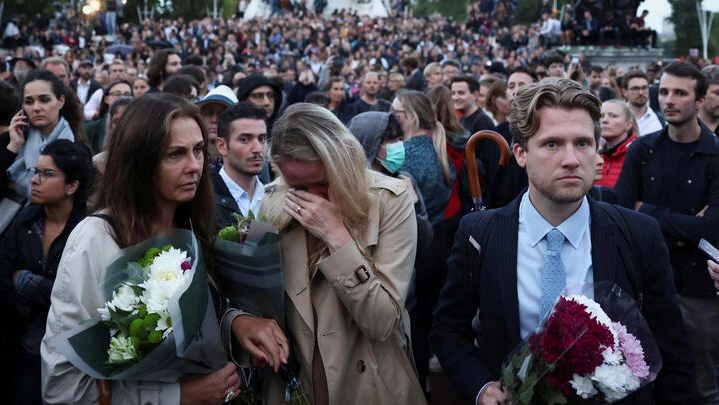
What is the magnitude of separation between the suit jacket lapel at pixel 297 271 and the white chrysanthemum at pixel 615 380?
1.13m

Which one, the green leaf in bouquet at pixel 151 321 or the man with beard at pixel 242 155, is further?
the man with beard at pixel 242 155

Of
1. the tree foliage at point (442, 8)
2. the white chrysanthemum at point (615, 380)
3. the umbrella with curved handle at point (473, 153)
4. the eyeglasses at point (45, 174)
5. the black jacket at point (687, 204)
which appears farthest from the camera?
the tree foliage at point (442, 8)

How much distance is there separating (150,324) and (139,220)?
528 mm

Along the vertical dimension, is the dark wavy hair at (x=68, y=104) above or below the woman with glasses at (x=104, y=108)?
above

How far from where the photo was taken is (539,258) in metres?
2.98

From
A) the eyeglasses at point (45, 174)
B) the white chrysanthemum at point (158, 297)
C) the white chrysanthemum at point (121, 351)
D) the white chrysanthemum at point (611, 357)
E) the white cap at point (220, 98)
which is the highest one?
the white chrysanthemum at point (611, 357)

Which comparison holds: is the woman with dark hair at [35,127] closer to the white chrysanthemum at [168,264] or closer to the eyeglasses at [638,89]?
the white chrysanthemum at [168,264]

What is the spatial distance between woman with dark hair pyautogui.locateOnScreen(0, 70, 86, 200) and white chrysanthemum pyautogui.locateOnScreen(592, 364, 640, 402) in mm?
4176

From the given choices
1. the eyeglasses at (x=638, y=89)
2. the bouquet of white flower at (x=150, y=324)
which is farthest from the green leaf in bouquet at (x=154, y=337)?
the eyeglasses at (x=638, y=89)

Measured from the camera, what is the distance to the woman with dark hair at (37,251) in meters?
4.15

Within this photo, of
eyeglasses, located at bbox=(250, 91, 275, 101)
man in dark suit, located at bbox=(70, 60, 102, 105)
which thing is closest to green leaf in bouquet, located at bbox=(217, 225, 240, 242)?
eyeglasses, located at bbox=(250, 91, 275, 101)

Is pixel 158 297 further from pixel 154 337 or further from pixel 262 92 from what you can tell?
pixel 262 92

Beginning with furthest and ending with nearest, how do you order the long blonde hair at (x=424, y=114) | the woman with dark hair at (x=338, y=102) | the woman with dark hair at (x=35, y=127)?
the woman with dark hair at (x=338, y=102) → the long blonde hair at (x=424, y=114) → the woman with dark hair at (x=35, y=127)

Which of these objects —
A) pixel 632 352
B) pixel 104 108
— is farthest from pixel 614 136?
pixel 104 108
